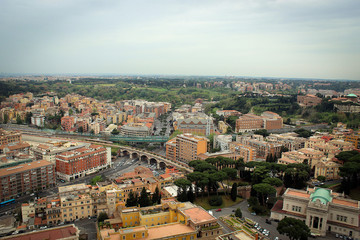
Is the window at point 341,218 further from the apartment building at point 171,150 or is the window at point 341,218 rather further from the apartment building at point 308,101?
the apartment building at point 308,101

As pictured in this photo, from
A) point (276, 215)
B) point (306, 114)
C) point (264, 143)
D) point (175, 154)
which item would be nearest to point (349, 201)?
point (276, 215)

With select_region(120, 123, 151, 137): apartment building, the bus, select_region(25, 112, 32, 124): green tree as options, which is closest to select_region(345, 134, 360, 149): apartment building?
select_region(120, 123, 151, 137): apartment building

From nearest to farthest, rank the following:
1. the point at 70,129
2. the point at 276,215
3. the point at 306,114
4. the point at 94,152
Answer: the point at 276,215 → the point at 94,152 → the point at 70,129 → the point at 306,114

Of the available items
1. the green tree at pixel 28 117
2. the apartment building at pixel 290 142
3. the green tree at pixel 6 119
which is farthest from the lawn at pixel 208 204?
the green tree at pixel 28 117

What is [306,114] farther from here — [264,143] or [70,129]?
[70,129]

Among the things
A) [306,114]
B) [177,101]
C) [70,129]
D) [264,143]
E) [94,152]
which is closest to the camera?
[94,152]

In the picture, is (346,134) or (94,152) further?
(346,134)

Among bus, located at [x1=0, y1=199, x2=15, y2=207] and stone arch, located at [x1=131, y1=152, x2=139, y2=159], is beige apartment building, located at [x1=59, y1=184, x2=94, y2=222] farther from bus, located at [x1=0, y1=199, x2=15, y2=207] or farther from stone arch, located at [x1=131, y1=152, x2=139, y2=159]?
stone arch, located at [x1=131, y1=152, x2=139, y2=159]
